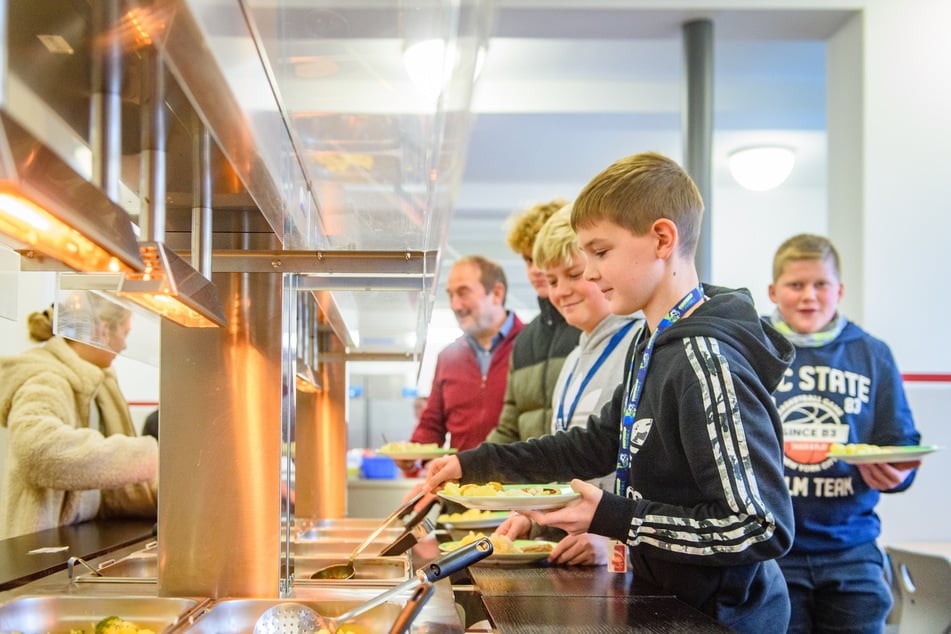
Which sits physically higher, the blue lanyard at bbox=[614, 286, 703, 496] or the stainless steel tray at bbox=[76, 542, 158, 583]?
the blue lanyard at bbox=[614, 286, 703, 496]

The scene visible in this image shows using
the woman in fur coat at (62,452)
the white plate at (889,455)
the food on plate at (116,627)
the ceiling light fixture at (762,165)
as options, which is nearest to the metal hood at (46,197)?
the food on plate at (116,627)

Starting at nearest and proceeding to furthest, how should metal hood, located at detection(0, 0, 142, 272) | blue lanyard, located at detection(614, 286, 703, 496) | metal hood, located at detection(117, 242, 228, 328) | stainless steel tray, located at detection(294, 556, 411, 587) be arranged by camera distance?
metal hood, located at detection(0, 0, 142, 272) < metal hood, located at detection(117, 242, 228, 328) < blue lanyard, located at detection(614, 286, 703, 496) < stainless steel tray, located at detection(294, 556, 411, 587)

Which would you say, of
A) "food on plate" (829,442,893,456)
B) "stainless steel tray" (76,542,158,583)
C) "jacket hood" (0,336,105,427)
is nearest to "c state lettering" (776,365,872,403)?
"food on plate" (829,442,893,456)

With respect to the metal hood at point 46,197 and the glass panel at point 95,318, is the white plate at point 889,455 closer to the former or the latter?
the glass panel at point 95,318

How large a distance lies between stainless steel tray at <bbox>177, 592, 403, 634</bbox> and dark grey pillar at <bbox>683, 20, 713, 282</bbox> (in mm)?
3324

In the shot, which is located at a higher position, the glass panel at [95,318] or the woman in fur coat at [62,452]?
the glass panel at [95,318]

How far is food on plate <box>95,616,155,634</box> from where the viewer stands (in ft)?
4.66

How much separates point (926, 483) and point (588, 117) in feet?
12.0

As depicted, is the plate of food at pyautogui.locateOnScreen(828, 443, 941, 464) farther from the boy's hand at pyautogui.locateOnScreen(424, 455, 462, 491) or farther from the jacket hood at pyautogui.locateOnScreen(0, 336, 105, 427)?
the jacket hood at pyautogui.locateOnScreen(0, 336, 105, 427)

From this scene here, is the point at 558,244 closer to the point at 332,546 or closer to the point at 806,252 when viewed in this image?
the point at 806,252

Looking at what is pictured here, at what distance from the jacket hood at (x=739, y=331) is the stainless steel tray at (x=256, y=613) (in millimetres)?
692

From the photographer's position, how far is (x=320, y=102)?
1292mm

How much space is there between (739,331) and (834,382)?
54.3 inches

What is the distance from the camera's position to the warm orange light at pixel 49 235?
0.83m
